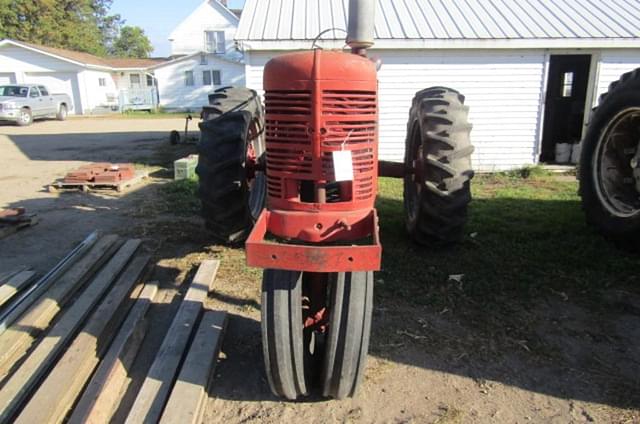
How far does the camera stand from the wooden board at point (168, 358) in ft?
8.28

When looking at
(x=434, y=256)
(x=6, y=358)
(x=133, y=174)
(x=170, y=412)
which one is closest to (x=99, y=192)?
(x=133, y=174)

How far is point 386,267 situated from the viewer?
439cm

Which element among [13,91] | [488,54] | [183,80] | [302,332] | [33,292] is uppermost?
[183,80]

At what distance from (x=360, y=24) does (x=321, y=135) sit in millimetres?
1088

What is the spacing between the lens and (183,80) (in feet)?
104

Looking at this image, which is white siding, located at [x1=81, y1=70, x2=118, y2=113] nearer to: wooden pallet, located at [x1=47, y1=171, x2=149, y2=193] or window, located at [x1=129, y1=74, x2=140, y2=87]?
window, located at [x1=129, y1=74, x2=140, y2=87]

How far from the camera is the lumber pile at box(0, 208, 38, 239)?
5359 mm

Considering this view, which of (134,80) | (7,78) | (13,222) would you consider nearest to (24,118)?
(7,78)

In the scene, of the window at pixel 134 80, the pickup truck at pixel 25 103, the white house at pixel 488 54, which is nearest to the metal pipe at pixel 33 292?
the white house at pixel 488 54

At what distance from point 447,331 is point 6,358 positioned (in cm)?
282

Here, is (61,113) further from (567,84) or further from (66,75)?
(567,84)

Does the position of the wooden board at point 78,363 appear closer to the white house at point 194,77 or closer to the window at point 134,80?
the white house at point 194,77

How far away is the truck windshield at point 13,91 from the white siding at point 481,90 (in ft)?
56.0

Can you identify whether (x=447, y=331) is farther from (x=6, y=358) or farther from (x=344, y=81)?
(x=6, y=358)
